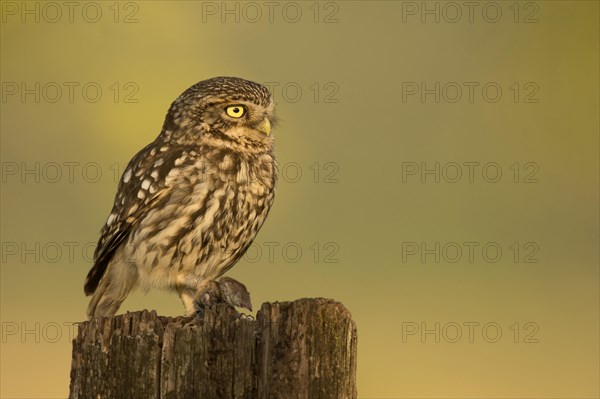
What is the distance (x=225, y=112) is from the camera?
18.0ft

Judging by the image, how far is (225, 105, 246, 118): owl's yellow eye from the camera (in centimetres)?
548

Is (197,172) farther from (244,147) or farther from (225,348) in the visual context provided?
(225,348)

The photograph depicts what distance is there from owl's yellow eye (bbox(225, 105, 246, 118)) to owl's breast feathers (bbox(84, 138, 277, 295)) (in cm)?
24

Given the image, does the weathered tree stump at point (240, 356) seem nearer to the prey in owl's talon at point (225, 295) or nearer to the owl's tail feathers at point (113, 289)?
the prey in owl's talon at point (225, 295)

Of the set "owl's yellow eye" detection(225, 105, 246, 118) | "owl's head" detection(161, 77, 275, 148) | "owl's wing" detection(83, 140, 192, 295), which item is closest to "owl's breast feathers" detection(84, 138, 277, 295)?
"owl's wing" detection(83, 140, 192, 295)

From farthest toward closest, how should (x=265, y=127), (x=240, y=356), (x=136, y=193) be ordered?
1. (x=265, y=127)
2. (x=136, y=193)
3. (x=240, y=356)

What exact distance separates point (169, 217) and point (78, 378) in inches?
86.7

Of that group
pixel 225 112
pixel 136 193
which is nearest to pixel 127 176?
pixel 136 193

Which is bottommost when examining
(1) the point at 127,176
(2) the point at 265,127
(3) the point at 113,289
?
(3) the point at 113,289

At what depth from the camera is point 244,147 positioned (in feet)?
18.0

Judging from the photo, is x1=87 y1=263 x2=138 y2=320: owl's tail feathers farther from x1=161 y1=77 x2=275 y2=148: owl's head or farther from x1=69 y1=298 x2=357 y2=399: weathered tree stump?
x1=69 y1=298 x2=357 y2=399: weathered tree stump

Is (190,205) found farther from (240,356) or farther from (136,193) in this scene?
(240,356)

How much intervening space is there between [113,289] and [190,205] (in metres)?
0.94

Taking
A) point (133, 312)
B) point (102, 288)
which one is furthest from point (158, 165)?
point (133, 312)
